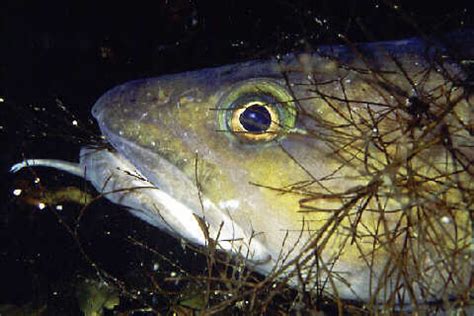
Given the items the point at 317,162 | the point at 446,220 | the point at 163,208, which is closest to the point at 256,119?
the point at 317,162

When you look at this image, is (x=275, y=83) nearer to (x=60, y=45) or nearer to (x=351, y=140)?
(x=351, y=140)

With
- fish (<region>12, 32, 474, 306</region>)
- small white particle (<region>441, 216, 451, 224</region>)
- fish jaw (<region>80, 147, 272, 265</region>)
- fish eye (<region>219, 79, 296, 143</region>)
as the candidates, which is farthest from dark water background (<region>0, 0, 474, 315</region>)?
small white particle (<region>441, 216, 451, 224</region>)

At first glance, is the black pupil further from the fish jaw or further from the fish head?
the fish jaw

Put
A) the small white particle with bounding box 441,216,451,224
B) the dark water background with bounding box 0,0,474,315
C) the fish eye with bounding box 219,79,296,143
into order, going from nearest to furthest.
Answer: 1. the small white particle with bounding box 441,216,451,224
2. the fish eye with bounding box 219,79,296,143
3. the dark water background with bounding box 0,0,474,315

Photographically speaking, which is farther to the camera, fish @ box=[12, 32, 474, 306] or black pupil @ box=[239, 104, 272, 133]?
black pupil @ box=[239, 104, 272, 133]

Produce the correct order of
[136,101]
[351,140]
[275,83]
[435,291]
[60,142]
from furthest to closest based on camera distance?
[60,142], [136,101], [275,83], [351,140], [435,291]

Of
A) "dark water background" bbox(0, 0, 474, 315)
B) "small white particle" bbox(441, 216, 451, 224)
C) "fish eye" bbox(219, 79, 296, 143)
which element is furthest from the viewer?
"dark water background" bbox(0, 0, 474, 315)

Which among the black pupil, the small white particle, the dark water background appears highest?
the dark water background

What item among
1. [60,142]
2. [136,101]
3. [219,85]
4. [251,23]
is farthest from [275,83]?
[60,142]

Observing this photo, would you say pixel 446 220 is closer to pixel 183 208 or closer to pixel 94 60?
pixel 183 208
